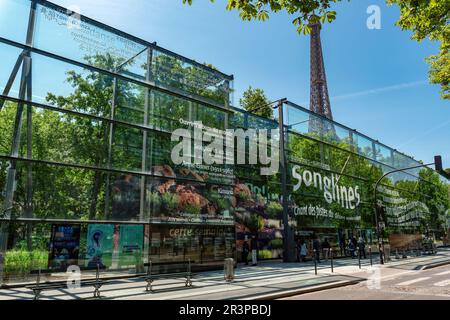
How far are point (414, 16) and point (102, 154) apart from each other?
1311 cm

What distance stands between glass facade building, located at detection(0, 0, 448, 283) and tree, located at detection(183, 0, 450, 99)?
10.6 metres

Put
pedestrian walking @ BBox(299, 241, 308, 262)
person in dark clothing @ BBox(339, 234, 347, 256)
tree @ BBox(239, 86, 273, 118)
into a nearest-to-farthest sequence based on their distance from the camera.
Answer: pedestrian walking @ BBox(299, 241, 308, 262)
person in dark clothing @ BBox(339, 234, 347, 256)
tree @ BBox(239, 86, 273, 118)

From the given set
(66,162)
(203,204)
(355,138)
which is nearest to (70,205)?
(66,162)

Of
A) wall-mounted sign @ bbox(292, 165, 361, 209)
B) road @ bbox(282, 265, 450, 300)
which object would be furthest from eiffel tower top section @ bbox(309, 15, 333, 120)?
road @ bbox(282, 265, 450, 300)

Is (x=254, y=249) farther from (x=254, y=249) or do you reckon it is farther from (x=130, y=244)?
(x=130, y=244)

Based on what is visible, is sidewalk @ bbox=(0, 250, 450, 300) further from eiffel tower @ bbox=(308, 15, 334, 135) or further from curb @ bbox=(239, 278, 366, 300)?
eiffel tower @ bbox=(308, 15, 334, 135)

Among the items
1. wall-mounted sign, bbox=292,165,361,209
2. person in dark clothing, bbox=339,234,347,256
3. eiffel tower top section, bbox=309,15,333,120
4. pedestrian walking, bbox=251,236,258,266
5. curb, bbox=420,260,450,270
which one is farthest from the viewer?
eiffel tower top section, bbox=309,15,333,120

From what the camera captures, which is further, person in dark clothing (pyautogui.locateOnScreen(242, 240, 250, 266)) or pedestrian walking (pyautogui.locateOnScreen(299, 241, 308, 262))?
pedestrian walking (pyautogui.locateOnScreen(299, 241, 308, 262))

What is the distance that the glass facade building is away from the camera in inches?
554

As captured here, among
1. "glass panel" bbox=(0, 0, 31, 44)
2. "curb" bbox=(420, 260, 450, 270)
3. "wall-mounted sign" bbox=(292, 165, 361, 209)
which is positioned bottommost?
"curb" bbox=(420, 260, 450, 270)

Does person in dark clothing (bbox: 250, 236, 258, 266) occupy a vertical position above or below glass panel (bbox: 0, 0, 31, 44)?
below

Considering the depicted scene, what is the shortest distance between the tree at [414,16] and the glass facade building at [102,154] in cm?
1064

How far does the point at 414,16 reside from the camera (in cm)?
1116
